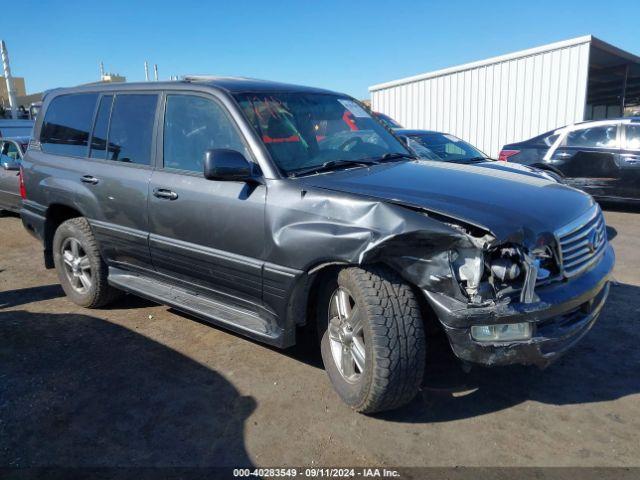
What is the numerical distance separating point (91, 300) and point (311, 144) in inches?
104

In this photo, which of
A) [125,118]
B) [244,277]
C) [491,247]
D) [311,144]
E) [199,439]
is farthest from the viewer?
[125,118]

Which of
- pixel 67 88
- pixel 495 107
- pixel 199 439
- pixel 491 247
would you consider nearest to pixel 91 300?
pixel 67 88

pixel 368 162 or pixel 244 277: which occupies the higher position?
pixel 368 162

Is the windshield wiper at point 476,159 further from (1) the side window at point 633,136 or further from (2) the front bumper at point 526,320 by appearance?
(2) the front bumper at point 526,320

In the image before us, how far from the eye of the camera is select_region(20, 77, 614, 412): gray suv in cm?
264

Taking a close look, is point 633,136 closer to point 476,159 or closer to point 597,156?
point 597,156

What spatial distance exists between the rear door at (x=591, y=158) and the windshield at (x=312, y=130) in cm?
603

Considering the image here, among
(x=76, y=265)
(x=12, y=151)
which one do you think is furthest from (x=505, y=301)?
(x=12, y=151)

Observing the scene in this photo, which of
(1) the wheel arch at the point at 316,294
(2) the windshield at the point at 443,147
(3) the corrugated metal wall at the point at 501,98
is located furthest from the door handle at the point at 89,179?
(3) the corrugated metal wall at the point at 501,98

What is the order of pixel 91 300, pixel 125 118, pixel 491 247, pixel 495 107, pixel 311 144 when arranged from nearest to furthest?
1. pixel 491 247
2. pixel 311 144
3. pixel 125 118
4. pixel 91 300
5. pixel 495 107

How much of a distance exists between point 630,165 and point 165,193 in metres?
7.75

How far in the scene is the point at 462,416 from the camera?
3.02m

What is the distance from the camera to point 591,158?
8898 mm

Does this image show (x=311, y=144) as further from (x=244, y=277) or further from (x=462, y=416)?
(x=462, y=416)
